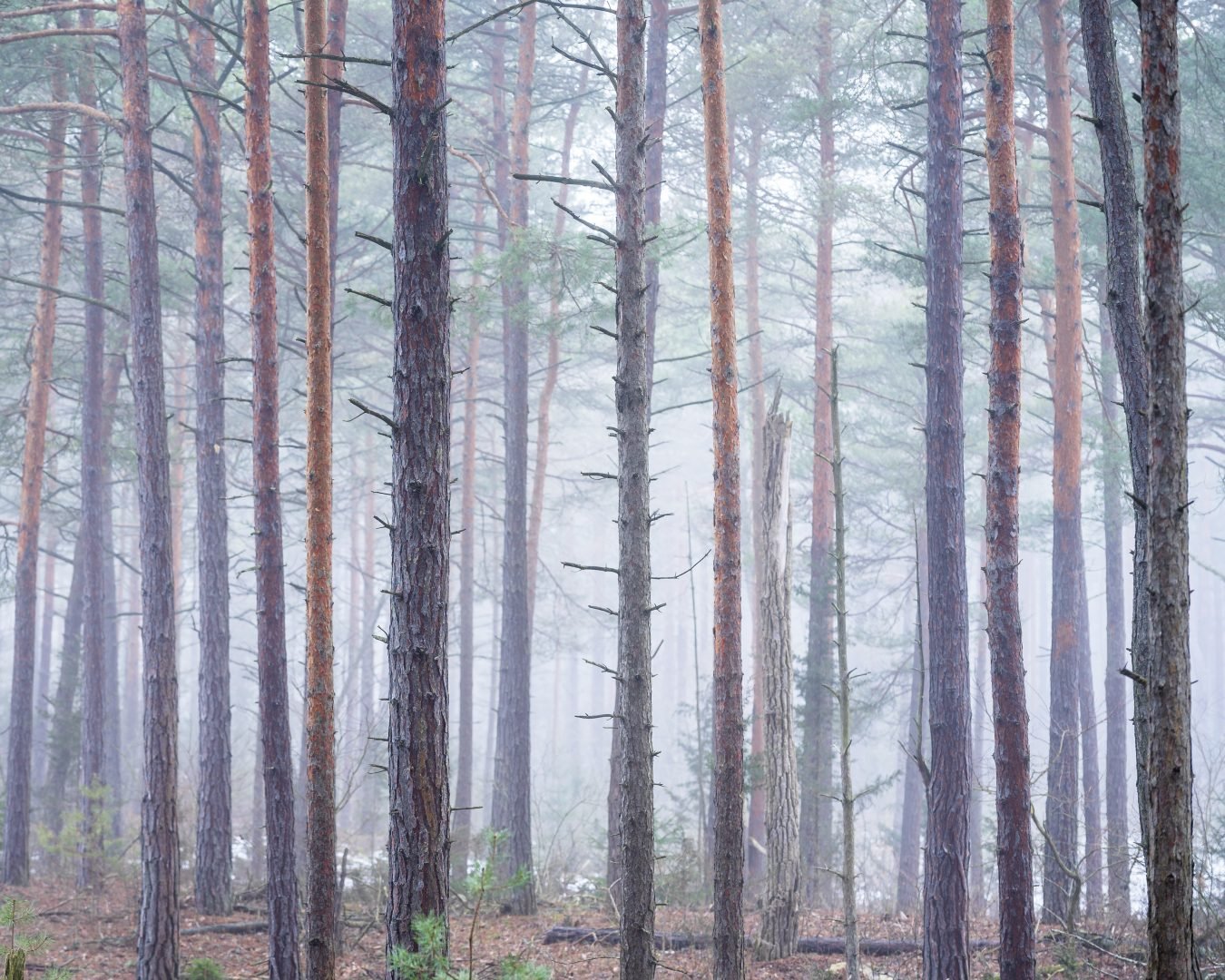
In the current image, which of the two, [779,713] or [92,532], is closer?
[779,713]

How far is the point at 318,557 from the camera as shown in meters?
8.43

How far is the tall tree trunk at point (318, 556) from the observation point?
8.26 m

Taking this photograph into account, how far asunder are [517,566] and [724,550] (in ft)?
22.1

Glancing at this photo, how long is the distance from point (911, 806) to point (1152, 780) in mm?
17647

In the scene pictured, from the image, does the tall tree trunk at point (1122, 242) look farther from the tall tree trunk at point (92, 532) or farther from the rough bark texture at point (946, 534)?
the tall tree trunk at point (92, 532)

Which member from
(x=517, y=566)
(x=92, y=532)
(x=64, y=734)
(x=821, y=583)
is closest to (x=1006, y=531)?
(x=517, y=566)

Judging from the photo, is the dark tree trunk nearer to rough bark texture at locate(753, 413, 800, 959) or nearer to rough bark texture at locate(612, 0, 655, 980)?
rough bark texture at locate(753, 413, 800, 959)

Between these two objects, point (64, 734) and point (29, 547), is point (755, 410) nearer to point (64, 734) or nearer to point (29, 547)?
point (29, 547)

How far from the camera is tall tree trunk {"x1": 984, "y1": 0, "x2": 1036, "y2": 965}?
27.5 ft

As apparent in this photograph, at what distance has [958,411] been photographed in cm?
988

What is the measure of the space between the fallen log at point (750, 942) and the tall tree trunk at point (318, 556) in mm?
3626

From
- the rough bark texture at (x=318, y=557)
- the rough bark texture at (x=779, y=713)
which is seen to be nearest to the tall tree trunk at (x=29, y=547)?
the rough bark texture at (x=318, y=557)

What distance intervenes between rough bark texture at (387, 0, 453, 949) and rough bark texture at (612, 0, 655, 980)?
179 cm

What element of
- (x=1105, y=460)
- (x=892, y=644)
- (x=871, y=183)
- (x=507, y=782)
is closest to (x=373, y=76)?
(x=871, y=183)
